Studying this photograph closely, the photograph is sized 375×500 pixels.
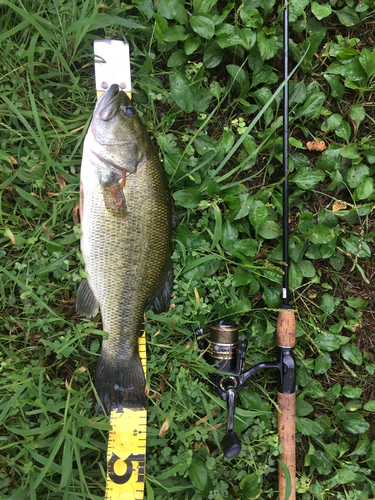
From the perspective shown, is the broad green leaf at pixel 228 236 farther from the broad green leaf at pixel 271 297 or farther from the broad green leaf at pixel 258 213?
the broad green leaf at pixel 271 297

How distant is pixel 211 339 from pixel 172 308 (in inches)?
13.0

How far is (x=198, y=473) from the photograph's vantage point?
6.34 ft

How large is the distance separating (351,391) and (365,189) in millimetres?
1487

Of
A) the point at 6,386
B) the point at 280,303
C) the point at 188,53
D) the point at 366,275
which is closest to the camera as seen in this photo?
the point at 6,386

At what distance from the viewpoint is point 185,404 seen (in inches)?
79.1

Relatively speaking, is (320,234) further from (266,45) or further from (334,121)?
(266,45)

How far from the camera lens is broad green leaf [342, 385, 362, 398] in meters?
2.22

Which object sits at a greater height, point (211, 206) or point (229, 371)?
point (211, 206)

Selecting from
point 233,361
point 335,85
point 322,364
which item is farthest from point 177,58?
point 322,364

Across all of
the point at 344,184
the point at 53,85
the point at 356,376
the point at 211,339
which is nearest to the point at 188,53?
the point at 53,85

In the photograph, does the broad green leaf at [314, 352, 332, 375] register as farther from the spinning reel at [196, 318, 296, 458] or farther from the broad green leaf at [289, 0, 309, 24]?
the broad green leaf at [289, 0, 309, 24]

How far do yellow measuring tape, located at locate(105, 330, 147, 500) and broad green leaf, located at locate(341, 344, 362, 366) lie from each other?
1.50 m

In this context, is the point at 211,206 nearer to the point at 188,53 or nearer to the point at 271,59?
the point at 188,53

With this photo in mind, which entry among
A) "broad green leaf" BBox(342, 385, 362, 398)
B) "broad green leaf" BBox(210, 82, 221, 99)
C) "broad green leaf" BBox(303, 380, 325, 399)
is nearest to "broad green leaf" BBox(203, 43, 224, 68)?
"broad green leaf" BBox(210, 82, 221, 99)
